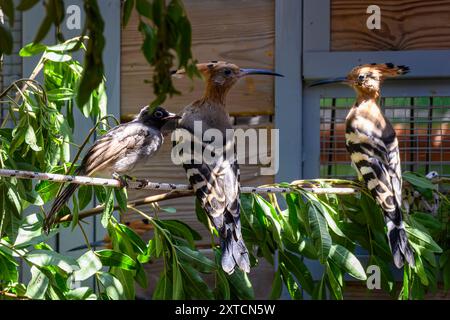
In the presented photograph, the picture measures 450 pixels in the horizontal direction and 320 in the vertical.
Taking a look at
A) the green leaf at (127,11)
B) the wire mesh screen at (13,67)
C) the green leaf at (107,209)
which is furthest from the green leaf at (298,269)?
the green leaf at (127,11)

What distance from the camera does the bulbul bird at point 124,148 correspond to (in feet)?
13.6

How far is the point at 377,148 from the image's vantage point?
15.0ft

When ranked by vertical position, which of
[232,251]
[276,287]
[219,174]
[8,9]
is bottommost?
[276,287]

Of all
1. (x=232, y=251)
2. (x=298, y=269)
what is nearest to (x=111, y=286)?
(x=232, y=251)

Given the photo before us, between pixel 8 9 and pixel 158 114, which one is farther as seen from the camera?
pixel 158 114

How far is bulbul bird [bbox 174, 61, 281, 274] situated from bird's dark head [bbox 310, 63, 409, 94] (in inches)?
24.3

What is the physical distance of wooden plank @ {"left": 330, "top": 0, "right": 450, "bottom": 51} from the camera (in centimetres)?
512

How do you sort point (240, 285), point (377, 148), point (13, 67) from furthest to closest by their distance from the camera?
point (13, 67) → point (377, 148) → point (240, 285)

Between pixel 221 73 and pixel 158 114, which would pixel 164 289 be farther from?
pixel 221 73

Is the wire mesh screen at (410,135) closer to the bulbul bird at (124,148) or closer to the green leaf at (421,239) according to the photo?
the green leaf at (421,239)

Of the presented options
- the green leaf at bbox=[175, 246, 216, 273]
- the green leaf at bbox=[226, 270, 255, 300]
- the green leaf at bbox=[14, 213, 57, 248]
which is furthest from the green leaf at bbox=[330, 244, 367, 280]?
the green leaf at bbox=[14, 213, 57, 248]

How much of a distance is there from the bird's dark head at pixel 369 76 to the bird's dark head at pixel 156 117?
95 centimetres

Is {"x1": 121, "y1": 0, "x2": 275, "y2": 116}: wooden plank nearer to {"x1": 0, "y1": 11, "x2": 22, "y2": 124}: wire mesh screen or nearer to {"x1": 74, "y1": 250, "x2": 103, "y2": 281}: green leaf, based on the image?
{"x1": 0, "y1": 11, "x2": 22, "y2": 124}: wire mesh screen

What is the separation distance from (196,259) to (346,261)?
2.43 ft
